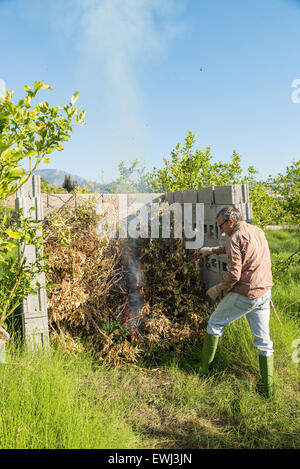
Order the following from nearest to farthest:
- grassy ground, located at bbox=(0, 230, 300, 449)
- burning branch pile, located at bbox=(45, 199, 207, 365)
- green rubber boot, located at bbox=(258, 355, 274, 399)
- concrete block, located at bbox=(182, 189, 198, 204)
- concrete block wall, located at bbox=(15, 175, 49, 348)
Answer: grassy ground, located at bbox=(0, 230, 300, 449) < green rubber boot, located at bbox=(258, 355, 274, 399) < concrete block wall, located at bbox=(15, 175, 49, 348) < burning branch pile, located at bbox=(45, 199, 207, 365) < concrete block, located at bbox=(182, 189, 198, 204)

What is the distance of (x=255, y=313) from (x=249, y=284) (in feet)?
1.08

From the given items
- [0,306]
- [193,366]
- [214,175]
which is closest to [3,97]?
[0,306]

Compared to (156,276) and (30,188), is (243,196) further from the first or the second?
(30,188)

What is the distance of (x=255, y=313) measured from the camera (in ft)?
11.8

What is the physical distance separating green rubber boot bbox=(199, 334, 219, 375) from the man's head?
113cm

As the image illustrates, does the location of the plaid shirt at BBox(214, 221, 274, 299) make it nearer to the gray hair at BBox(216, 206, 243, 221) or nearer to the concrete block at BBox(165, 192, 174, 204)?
the gray hair at BBox(216, 206, 243, 221)

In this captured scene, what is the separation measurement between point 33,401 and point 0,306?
94cm

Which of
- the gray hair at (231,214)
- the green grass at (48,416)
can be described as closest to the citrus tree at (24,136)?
the green grass at (48,416)

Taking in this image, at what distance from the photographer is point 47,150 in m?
2.91

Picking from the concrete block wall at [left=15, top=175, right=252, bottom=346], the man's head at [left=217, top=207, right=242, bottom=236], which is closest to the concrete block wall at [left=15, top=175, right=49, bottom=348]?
the concrete block wall at [left=15, top=175, right=252, bottom=346]

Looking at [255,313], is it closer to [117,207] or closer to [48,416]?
[48,416]

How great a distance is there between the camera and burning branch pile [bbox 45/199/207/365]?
14.3 feet

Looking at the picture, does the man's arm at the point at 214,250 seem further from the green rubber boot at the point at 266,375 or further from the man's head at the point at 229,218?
the green rubber boot at the point at 266,375

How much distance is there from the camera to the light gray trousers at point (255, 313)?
3543mm
